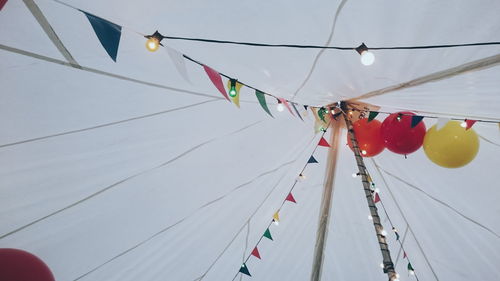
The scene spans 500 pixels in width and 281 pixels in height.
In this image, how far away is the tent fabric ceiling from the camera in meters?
0.97

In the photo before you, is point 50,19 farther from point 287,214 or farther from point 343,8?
point 287,214

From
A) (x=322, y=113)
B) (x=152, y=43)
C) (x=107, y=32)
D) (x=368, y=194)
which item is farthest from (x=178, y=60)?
(x=368, y=194)

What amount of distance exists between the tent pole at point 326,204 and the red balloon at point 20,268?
2.11 m

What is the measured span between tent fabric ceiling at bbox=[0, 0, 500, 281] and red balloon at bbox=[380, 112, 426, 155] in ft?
0.51

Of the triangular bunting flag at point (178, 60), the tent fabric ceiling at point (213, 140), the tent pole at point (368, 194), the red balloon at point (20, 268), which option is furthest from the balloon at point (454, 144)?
the red balloon at point (20, 268)

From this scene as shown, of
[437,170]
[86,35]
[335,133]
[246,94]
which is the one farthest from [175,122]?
[437,170]

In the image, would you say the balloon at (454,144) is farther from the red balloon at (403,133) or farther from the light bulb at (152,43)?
the light bulb at (152,43)

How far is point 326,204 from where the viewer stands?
2654 mm

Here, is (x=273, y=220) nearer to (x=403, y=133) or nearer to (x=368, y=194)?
(x=368, y=194)

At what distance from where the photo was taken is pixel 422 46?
110 centimetres

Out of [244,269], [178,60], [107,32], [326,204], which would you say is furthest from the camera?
[244,269]

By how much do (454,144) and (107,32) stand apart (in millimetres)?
1806

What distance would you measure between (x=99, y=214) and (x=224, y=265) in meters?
1.55

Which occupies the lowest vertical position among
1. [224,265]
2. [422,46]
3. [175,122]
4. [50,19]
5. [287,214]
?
[224,265]
